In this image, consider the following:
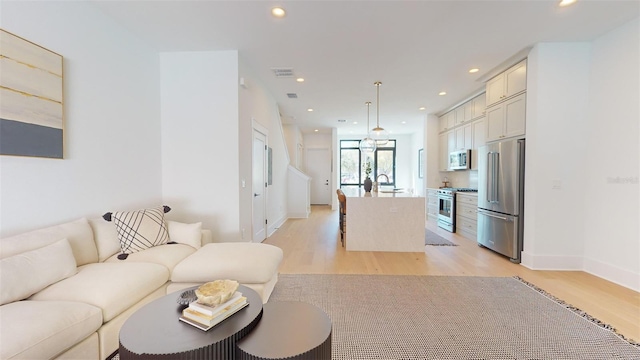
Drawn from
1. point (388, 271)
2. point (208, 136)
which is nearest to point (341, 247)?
point (388, 271)

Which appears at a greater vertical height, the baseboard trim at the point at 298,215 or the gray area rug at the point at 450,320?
the baseboard trim at the point at 298,215

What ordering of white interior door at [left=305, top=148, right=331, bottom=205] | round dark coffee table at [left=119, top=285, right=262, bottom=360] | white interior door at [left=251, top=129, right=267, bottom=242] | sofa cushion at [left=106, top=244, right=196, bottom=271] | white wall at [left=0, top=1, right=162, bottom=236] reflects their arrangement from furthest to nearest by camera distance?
white interior door at [left=305, top=148, right=331, bottom=205], white interior door at [left=251, top=129, right=267, bottom=242], sofa cushion at [left=106, top=244, right=196, bottom=271], white wall at [left=0, top=1, right=162, bottom=236], round dark coffee table at [left=119, top=285, right=262, bottom=360]

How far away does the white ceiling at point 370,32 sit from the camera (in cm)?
251

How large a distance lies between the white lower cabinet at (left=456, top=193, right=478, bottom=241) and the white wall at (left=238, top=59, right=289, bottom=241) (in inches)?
154

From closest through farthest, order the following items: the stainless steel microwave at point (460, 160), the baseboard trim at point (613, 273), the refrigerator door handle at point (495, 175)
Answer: the baseboard trim at point (613, 273) < the refrigerator door handle at point (495, 175) < the stainless steel microwave at point (460, 160)

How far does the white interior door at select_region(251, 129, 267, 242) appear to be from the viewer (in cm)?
434

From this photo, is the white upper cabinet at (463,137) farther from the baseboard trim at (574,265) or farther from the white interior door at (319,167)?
the white interior door at (319,167)

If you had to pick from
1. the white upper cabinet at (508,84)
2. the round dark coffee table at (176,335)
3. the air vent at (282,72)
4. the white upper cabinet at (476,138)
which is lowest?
the round dark coffee table at (176,335)

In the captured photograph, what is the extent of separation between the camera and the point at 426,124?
6.95 metres

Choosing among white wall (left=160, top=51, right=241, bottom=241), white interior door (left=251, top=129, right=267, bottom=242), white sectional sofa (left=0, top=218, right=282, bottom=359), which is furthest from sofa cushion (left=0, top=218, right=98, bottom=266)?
white interior door (left=251, top=129, right=267, bottom=242)

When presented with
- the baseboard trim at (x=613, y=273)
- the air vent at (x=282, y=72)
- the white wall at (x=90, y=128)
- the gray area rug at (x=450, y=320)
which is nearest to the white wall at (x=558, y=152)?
the baseboard trim at (x=613, y=273)

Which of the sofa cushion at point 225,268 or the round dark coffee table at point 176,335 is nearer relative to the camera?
the round dark coffee table at point 176,335

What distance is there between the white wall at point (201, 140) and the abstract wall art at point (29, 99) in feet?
4.32

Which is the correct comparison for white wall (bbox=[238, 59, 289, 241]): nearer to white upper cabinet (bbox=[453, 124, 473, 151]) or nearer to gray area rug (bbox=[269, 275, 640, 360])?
gray area rug (bbox=[269, 275, 640, 360])
